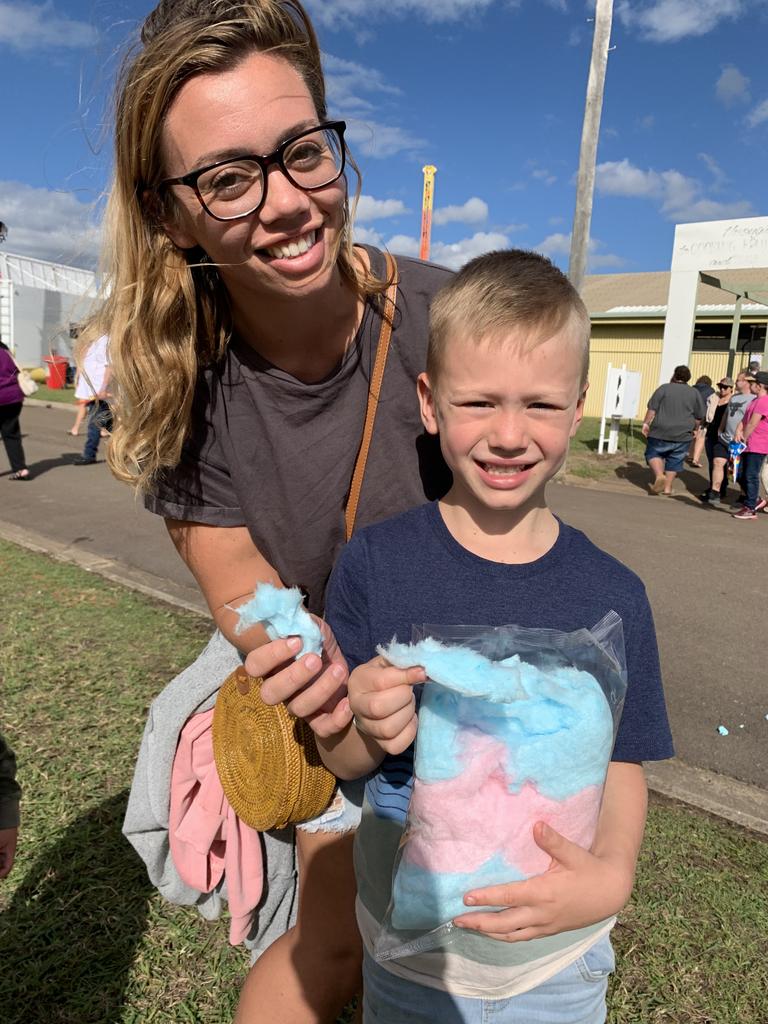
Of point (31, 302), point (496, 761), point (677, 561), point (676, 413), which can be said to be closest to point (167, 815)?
point (496, 761)

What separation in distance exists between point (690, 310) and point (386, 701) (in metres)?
16.6

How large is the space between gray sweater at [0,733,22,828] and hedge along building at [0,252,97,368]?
27916 mm

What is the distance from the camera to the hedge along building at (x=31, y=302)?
28828 millimetres

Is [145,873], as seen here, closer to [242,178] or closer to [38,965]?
[38,965]

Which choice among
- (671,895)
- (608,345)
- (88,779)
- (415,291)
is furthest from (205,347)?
(608,345)

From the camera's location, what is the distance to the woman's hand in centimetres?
133

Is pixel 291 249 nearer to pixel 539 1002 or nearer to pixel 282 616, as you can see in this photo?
pixel 282 616

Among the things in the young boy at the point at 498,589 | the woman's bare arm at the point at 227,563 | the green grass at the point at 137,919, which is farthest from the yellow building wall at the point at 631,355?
the young boy at the point at 498,589

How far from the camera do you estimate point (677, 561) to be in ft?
25.2

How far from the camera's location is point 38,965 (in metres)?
2.35

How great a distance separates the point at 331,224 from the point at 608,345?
2782 cm

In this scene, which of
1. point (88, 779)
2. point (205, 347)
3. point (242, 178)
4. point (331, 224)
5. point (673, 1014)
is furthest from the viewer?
point (88, 779)

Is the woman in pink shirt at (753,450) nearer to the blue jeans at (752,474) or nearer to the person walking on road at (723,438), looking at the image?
the blue jeans at (752,474)

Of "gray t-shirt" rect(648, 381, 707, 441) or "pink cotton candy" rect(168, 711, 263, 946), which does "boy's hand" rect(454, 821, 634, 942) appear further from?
"gray t-shirt" rect(648, 381, 707, 441)
